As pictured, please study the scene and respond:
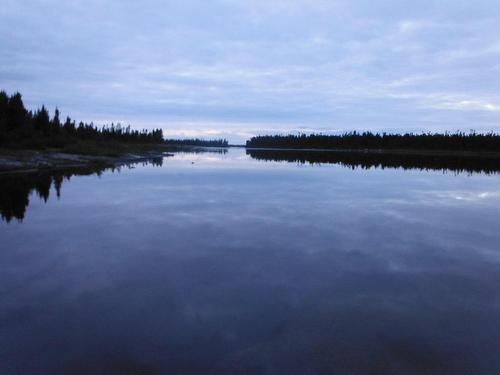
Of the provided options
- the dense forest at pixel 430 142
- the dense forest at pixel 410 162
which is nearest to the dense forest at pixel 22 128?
the dense forest at pixel 410 162

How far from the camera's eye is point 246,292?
8.94m

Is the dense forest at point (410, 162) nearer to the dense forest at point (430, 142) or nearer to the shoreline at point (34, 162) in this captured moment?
the shoreline at point (34, 162)

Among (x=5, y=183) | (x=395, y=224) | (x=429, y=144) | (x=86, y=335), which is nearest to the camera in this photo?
(x=86, y=335)

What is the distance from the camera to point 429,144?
160375 millimetres

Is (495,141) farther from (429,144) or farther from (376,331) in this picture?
(376,331)

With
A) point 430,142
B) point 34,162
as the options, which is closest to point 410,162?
point 34,162

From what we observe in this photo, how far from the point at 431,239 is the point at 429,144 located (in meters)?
161

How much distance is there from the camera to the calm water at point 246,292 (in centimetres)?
632

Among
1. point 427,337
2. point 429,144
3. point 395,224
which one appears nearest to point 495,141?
point 429,144

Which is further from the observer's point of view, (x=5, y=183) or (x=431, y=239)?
(x=5, y=183)

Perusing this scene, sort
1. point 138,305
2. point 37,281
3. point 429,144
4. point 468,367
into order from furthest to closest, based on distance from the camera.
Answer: point 429,144
point 37,281
point 138,305
point 468,367

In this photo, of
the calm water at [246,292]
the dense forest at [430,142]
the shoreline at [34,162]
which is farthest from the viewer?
the dense forest at [430,142]

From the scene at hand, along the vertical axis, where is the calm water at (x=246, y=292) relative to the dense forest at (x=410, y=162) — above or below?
below

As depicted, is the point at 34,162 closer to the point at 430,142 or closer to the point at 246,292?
the point at 246,292
